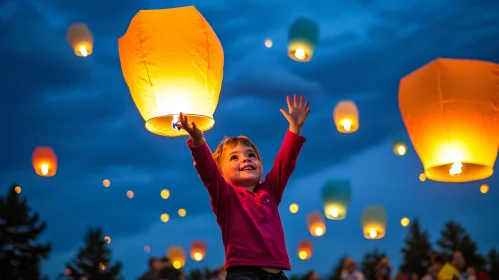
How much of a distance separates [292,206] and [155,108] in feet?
46.4

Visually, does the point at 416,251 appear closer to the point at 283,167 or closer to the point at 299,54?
the point at 299,54

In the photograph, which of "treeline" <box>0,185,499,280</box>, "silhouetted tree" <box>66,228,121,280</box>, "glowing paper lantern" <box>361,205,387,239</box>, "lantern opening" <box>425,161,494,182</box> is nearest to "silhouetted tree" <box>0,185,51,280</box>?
"treeline" <box>0,185,499,280</box>

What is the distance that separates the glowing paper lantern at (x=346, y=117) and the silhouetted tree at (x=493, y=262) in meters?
23.0

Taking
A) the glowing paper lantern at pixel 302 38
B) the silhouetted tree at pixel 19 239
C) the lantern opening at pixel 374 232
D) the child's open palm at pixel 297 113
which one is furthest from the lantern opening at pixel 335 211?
the silhouetted tree at pixel 19 239

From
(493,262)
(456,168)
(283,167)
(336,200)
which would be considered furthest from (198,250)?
(493,262)

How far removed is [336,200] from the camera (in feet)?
43.3

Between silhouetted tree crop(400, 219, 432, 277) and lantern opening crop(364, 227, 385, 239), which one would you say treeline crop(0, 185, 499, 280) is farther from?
lantern opening crop(364, 227, 385, 239)

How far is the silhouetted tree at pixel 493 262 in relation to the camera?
33944 millimetres

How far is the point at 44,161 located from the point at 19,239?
16.5 metres

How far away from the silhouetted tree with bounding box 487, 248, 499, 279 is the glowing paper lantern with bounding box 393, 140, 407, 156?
20428 mm

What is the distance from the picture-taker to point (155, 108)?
4.70 m

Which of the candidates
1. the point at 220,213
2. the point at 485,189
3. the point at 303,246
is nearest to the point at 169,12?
the point at 220,213

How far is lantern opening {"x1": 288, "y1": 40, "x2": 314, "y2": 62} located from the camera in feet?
35.4

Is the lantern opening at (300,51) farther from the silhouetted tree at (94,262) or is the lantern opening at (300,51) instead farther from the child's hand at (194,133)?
the silhouetted tree at (94,262)
